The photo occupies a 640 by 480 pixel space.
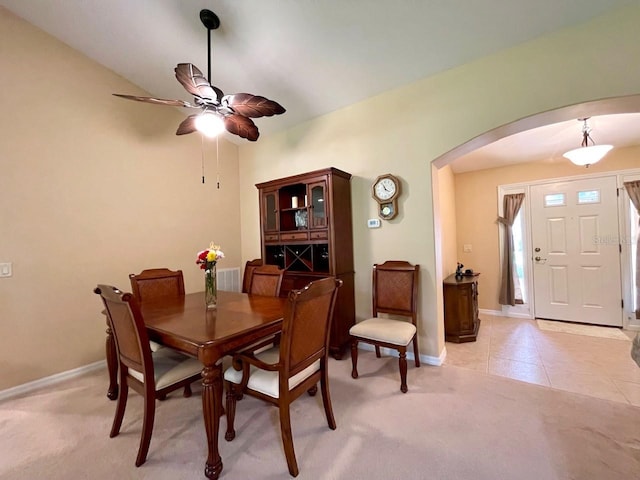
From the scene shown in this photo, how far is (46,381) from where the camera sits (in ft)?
8.31

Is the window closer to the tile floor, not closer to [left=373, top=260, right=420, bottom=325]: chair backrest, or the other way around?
the tile floor

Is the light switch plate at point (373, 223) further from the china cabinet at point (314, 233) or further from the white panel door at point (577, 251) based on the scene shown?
the white panel door at point (577, 251)

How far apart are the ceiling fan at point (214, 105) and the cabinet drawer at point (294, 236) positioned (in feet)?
3.88

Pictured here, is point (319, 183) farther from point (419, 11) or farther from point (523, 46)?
point (523, 46)

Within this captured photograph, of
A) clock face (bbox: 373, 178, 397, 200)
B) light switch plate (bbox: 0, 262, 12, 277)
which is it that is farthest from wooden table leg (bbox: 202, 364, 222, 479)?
light switch plate (bbox: 0, 262, 12, 277)

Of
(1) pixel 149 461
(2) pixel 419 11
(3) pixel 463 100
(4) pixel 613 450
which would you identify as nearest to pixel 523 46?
(3) pixel 463 100

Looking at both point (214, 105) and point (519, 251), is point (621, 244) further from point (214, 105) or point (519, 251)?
point (214, 105)

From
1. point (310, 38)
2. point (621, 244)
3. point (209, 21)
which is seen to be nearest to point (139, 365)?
point (209, 21)

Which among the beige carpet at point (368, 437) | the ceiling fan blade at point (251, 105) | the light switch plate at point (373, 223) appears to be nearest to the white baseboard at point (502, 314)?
the beige carpet at point (368, 437)

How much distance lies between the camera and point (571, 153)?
299 cm

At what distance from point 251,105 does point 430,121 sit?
172 centimetres

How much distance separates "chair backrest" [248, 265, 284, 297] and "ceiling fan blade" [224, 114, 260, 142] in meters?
1.25

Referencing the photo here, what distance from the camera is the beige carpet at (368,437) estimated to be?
4.89 feet

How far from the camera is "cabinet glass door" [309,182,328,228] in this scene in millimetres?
2969
